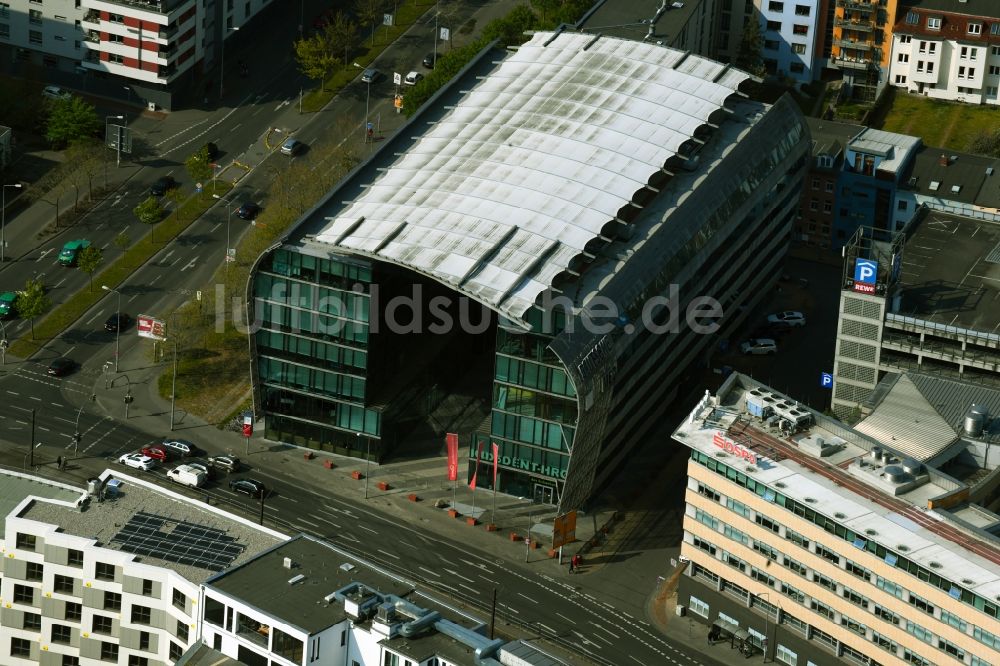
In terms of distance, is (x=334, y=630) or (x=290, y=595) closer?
(x=334, y=630)

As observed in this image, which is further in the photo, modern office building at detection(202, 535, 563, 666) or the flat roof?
the flat roof

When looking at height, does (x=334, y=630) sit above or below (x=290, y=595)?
below

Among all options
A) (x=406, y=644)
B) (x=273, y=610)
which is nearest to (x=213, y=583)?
(x=273, y=610)

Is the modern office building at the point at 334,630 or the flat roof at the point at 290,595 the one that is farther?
the flat roof at the point at 290,595

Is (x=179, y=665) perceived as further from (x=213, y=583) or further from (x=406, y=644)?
(x=406, y=644)

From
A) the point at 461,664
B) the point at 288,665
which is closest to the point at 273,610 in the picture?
the point at 288,665

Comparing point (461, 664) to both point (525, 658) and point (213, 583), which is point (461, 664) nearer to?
point (525, 658)
